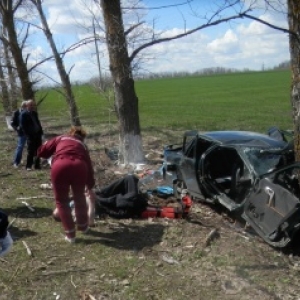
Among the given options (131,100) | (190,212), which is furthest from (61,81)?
(190,212)

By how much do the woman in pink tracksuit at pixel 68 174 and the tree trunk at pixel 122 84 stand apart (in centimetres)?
508

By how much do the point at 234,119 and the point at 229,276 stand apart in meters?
18.7

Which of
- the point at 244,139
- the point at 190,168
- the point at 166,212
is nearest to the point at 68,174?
the point at 166,212

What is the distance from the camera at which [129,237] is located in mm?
6340

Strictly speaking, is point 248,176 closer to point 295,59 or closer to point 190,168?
point 190,168

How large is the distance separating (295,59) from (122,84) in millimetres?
5609

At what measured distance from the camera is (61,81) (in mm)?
16531

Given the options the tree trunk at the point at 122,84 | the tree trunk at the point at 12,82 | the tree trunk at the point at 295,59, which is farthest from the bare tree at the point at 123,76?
the tree trunk at the point at 12,82

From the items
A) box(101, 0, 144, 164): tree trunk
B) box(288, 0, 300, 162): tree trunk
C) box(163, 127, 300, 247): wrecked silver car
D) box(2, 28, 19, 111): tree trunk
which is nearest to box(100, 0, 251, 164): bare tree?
box(101, 0, 144, 164): tree trunk

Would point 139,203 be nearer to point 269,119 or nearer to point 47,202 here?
point 47,202

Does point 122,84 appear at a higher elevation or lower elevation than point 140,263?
higher

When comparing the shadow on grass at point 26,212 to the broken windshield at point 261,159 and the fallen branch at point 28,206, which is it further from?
the broken windshield at point 261,159

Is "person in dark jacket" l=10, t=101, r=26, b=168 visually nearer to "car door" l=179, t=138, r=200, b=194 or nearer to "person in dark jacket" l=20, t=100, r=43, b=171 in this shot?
"person in dark jacket" l=20, t=100, r=43, b=171

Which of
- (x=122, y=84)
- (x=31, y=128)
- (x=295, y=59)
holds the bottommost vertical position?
(x=31, y=128)
